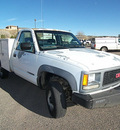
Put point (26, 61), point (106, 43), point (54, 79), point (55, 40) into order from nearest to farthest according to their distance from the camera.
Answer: point (54, 79), point (26, 61), point (55, 40), point (106, 43)

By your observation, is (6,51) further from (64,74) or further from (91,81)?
(91,81)

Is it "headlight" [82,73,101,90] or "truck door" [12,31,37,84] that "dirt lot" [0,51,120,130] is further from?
"headlight" [82,73,101,90]

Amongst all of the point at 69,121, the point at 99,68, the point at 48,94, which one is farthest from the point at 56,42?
the point at 69,121

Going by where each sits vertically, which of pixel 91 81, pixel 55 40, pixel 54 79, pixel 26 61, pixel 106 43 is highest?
pixel 55 40

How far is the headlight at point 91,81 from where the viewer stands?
222 centimetres

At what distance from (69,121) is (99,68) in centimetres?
126

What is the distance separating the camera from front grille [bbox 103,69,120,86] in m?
2.38

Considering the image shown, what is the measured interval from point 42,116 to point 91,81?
140cm

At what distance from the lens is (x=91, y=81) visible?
2.27m

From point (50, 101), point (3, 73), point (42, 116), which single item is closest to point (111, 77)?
point (50, 101)

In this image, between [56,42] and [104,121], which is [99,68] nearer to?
[104,121]

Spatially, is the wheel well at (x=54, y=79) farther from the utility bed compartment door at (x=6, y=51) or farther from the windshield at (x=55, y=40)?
the utility bed compartment door at (x=6, y=51)

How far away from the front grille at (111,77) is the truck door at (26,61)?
1.62 m

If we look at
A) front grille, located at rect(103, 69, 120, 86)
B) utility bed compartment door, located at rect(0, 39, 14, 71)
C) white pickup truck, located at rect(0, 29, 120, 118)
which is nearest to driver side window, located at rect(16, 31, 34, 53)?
white pickup truck, located at rect(0, 29, 120, 118)
